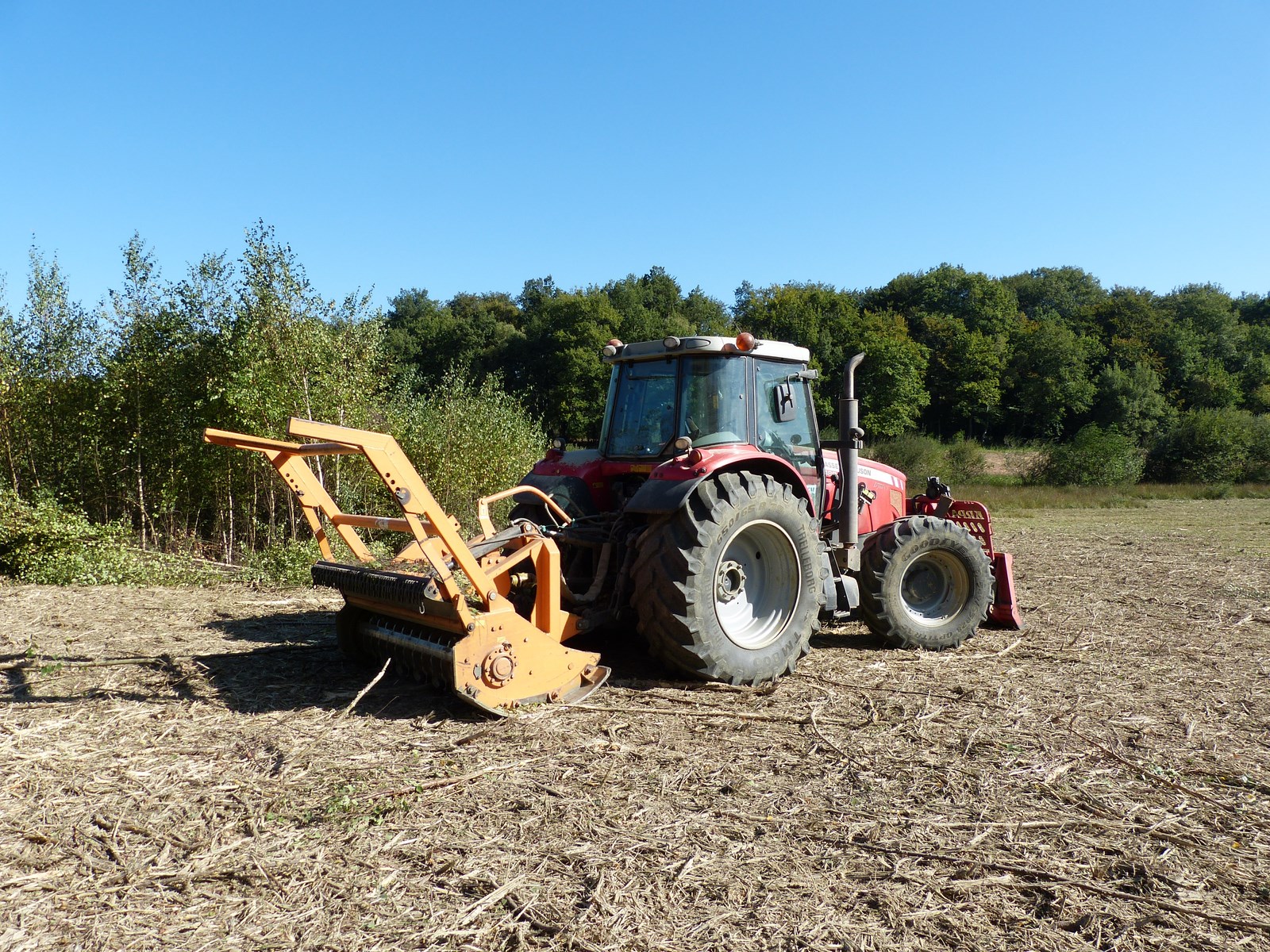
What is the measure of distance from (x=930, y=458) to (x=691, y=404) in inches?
1184

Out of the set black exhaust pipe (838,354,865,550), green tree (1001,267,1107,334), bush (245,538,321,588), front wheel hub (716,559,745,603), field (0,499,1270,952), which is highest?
green tree (1001,267,1107,334)

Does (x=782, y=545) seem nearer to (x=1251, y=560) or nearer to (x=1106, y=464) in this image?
(x=1251, y=560)

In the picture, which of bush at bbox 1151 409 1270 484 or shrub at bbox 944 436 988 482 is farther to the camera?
bush at bbox 1151 409 1270 484

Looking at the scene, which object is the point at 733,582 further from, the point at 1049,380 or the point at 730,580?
the point at 1049,380

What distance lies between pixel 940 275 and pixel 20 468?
53961 mm

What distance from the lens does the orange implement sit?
443 cm

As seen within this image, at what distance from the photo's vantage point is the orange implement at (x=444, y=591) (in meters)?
4.43

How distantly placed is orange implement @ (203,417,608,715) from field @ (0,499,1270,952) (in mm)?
225

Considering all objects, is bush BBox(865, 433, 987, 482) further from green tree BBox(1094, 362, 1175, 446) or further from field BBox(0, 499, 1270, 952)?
field BBox(0, 499, 1270, 952)

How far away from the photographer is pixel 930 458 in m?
33.8

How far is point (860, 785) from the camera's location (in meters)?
3.89

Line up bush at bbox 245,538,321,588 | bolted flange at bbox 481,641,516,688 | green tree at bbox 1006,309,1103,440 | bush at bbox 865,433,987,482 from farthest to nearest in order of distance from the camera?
green tree at bbox 1006,309,1103,440 → bush at bbox 865,433,987,482 → bush at bbox 245,538,321,588 → bolted flange at bbox 481,641,516,688

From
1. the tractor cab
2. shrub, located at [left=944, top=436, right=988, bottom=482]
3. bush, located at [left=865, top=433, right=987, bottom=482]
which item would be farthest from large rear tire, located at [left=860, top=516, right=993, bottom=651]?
shrub, located at [left=944, top=436, right=988, bottom=482]

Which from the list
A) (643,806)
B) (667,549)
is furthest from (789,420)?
(643,806)
